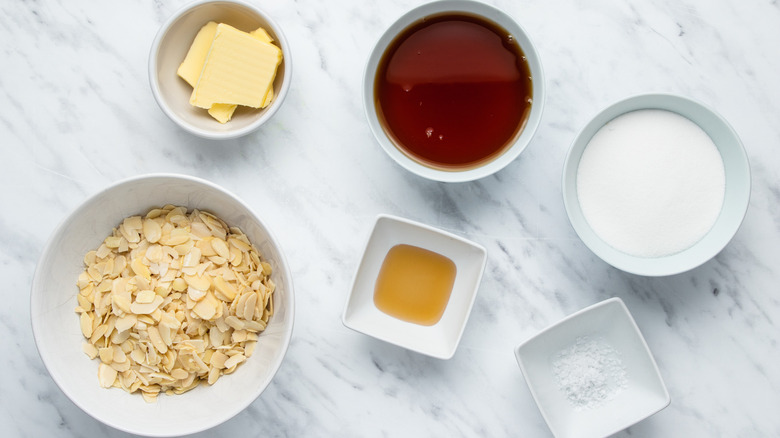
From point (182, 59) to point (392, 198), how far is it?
48 centimetres

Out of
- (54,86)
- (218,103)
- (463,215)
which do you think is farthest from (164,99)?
(463,215)

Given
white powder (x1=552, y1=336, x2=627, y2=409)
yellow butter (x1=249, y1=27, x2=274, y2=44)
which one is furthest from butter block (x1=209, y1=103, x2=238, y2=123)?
white powder (x1=552, y1=336, x2=627, y2=409)

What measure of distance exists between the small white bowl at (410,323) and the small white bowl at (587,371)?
0.14 meters

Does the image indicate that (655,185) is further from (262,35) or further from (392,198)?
(262,35)

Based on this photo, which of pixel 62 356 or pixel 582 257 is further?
pixel 582 257

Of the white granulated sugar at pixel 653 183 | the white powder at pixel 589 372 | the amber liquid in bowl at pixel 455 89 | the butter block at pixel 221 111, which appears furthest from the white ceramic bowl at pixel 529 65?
the white powder at pixel 589 372

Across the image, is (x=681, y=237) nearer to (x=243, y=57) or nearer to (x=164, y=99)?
(x=243, y=57)

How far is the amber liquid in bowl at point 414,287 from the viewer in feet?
4.16

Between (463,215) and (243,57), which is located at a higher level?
(243,57)

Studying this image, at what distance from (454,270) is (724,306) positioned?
0.55 m

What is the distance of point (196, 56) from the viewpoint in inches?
47.8

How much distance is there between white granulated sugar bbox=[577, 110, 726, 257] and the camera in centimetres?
120

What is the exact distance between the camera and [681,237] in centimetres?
121

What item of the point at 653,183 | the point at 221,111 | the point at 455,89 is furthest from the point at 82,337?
the point at 653,183
